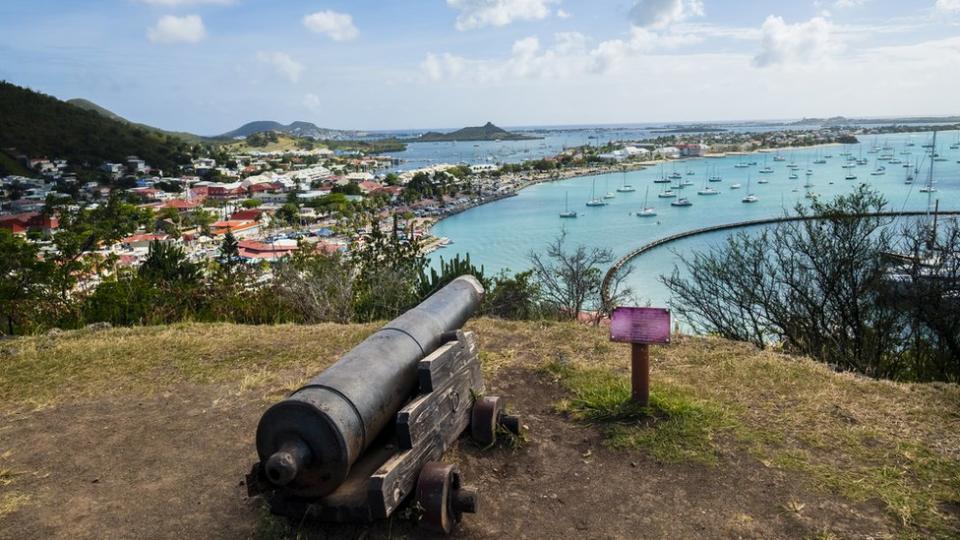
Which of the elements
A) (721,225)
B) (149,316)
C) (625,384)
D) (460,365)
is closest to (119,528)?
(460,365)

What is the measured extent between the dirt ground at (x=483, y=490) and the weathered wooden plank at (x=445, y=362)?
1.69ft

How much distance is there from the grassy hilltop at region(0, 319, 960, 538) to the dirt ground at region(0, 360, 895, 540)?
1 centimetres

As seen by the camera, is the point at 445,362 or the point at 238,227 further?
the point at 238,227

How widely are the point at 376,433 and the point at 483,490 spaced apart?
28.7 inches

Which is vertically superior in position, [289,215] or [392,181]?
[392,181]

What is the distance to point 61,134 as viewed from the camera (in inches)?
3105

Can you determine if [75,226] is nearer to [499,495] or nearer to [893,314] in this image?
[499,495]

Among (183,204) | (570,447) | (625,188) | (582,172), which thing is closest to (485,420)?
(570,447)

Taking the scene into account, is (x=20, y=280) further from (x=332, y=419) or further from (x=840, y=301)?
(x=840, y=301)

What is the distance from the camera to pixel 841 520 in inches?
118

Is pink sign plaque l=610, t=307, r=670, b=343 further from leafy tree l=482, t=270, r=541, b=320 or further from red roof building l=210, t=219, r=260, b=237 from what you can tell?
red roof building l=210, t=219, r=260, b=237

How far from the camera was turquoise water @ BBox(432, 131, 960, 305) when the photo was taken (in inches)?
1688

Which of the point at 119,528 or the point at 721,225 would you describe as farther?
the point at 721,225

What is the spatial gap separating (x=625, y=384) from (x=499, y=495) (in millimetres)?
1655
